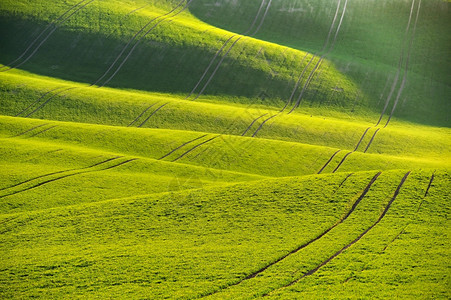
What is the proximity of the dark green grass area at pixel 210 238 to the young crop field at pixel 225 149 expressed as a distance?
135 mm

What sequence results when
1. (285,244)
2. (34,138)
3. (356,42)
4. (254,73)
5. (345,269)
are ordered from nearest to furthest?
(345,269) < (285,244) < (34,138) < (254,73) < (356,42)

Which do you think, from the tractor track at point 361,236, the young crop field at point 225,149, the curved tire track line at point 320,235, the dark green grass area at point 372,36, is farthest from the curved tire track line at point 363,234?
the dark green grass area at point 372,36

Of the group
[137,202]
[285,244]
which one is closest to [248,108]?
[137,202]

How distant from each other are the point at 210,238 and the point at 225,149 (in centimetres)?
2032

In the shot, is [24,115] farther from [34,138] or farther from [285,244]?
[285,244]

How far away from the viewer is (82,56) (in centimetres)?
8050

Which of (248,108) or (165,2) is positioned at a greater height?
(165,2)

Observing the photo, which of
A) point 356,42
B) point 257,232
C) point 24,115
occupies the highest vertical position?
point 356,42

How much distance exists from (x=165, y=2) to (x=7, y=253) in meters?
77.3

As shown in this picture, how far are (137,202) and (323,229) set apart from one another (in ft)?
46.7

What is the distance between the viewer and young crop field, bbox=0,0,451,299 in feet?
89.8

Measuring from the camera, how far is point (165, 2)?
9706 cm

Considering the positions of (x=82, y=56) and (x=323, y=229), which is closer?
(x=323, y=229)

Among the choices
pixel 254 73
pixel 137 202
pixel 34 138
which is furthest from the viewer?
pixel 254 73
